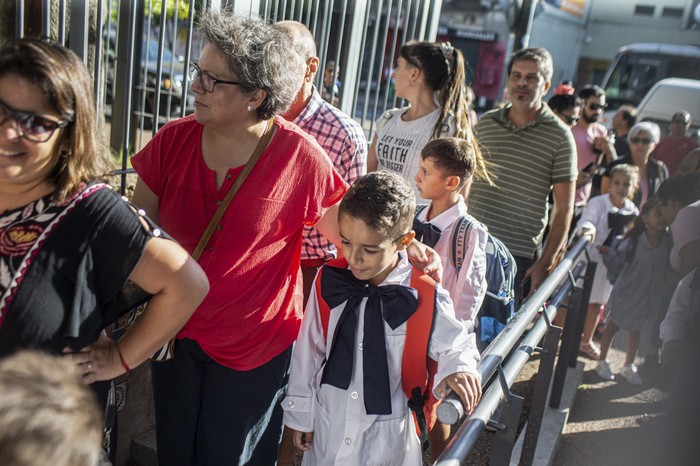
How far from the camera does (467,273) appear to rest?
2646mm

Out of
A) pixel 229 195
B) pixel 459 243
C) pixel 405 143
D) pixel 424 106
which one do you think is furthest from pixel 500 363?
pixel 424 106

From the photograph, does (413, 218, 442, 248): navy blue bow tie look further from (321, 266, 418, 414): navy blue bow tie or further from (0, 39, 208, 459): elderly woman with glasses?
(0, 39, 208, 459): elderly woman with glasses

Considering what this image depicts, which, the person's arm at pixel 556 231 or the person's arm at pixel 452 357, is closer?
the person's arm at pixel 452 357

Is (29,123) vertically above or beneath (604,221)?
above

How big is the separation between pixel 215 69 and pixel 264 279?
67 centimetres

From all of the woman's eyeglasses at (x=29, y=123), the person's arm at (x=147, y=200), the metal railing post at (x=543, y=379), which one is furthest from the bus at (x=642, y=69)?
the woman's eyeglasses at (x=29, y=123)

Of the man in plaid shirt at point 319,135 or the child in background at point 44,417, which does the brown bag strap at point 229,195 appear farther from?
the child in background at point 44,417

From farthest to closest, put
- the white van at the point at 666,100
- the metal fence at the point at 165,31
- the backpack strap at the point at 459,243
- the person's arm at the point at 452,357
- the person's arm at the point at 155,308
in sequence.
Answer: the white van at the point at 666,100 < the backpack strap at the point at 459,243 < the metal fence at the point at 165,31 < the person's arm at the point at 452,357 < the person's arm at the point at 155,308

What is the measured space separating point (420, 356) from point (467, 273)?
65 cm

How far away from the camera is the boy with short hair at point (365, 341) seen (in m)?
2.08

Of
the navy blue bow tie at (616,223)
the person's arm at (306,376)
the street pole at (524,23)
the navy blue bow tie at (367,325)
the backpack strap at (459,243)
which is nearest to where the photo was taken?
the navy blue bow tie at (367,325)

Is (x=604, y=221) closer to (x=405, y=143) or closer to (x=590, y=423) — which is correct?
Answer: (x=590, y=423)

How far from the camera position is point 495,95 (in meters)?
24.2

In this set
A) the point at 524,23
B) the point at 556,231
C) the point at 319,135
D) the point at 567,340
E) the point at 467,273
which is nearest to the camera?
the point at 467,273
